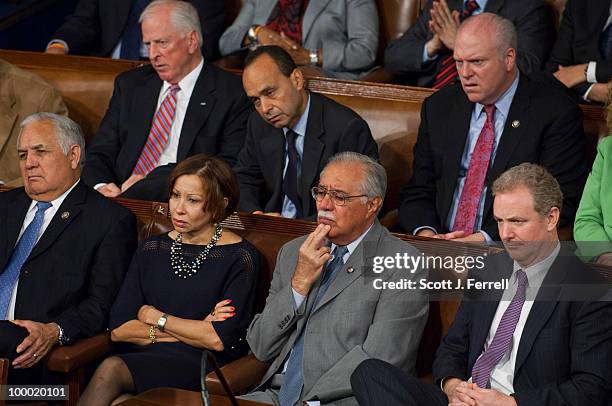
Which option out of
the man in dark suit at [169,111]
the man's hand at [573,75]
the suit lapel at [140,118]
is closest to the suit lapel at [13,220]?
the man in dark suit at [169,111]

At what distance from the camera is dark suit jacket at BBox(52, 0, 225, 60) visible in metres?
4.77

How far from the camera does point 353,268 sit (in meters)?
2.95

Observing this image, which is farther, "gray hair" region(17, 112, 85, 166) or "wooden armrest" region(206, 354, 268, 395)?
"gray hair" region(17, 112, 85, 166)

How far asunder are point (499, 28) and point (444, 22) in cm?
68

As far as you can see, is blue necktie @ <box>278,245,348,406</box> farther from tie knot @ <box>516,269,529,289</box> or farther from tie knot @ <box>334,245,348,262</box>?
tie knot @ <box>516,269,529,289</box>

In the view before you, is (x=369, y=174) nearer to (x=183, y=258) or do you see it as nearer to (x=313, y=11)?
(x=183, y=258)

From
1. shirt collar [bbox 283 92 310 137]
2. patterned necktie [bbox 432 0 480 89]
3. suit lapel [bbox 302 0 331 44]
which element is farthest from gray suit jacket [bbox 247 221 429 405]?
suit lapel [bbox 302 0 331 44]

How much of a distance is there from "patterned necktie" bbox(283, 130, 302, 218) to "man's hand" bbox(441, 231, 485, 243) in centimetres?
53

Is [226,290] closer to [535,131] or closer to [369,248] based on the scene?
[369,248]

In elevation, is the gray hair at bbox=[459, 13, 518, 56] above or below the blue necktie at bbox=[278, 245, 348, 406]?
above

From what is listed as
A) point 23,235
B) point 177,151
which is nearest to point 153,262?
point 23,235

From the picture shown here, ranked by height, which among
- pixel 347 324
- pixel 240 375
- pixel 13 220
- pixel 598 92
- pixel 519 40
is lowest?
pixel 240 375

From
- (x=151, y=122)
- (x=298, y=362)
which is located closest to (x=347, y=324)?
(x=298, y=362)

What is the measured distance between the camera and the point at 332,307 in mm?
2930
